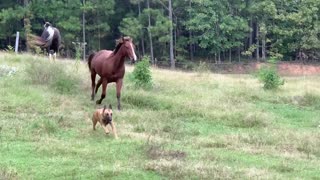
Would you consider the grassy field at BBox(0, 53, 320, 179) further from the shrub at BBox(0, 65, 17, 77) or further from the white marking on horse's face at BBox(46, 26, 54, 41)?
the white marking on horse's face at BBox(46, 26, 54, 41)

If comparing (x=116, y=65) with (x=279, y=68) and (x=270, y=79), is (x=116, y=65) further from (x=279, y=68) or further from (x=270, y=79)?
(x=279, y=68)

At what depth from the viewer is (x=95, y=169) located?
8.41 meters

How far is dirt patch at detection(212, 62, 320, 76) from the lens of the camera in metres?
43.4

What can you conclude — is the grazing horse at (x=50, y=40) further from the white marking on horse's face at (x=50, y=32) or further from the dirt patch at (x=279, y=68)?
the dirt patch at (x=279, y=68)

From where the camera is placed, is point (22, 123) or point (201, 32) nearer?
point (22, 123)

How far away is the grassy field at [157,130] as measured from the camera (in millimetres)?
8633

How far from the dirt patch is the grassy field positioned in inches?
975

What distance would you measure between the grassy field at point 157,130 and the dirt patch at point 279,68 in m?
24.8

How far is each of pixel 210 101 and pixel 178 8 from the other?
3378 centimetres

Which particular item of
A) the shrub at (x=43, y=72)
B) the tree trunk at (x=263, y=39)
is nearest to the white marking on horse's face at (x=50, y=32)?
the shrub at (x=43, y=72)

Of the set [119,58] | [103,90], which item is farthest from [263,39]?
[103,90]

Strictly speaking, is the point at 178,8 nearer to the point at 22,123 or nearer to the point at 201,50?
the point at 201,50

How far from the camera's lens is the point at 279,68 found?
4469 cm

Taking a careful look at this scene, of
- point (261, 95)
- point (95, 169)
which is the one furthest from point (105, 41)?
point (95, 169)
